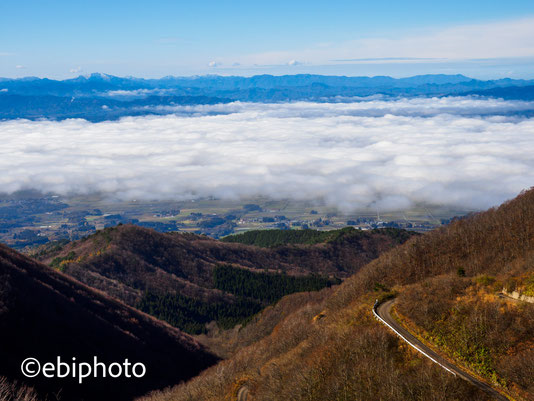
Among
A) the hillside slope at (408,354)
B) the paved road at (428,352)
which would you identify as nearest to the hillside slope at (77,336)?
the hillside slope at (408,354)

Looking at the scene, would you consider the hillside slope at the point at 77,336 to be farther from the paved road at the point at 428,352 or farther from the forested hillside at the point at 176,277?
the paved road at the point at 428,352

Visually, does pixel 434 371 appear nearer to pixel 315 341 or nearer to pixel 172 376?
pixel 315 341

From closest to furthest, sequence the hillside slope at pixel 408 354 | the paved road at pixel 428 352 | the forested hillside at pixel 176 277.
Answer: the paved road at pixel 428 352 → the hillside slope at pixel 408 354 → the forested hillside at pixel 176 277

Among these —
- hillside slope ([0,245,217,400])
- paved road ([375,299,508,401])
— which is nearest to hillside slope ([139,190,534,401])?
paved road ([375,299,508,401])

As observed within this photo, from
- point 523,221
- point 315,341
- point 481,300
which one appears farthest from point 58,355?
point 523,221

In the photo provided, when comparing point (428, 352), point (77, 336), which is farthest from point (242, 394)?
point (77, 336)

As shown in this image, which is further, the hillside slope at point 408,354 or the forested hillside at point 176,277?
the forested hillside at point 176,277
